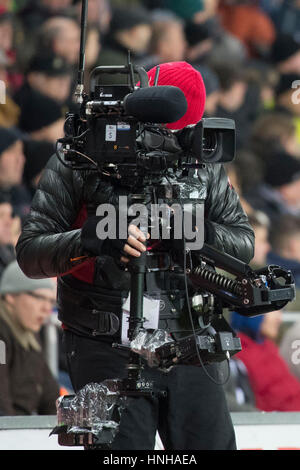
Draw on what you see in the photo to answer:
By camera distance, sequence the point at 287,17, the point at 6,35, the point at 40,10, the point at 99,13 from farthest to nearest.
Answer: the point at 287,17 < the point at 99,13 < the point at 40,10 < the point at 6,35

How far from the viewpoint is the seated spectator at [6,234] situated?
4621 mm

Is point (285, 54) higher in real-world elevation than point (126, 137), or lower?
higher

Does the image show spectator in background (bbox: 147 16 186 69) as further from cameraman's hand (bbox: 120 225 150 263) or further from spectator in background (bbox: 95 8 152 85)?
cameraman's hand (bbox: 120 225 150 263)

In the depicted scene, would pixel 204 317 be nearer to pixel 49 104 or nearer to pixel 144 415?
pixel 144 415

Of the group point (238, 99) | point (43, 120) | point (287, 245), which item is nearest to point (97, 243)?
point (43, 120)

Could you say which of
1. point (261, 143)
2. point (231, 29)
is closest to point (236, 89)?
point (261, 143)

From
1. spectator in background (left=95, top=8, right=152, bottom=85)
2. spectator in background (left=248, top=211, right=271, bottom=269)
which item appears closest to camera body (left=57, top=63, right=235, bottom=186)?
spectator in background (left=248, top=211, right=271, bottom=269)

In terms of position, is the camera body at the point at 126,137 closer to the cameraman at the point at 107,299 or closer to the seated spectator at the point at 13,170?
the cameraman at the point at 107,299

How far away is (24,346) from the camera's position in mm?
4367

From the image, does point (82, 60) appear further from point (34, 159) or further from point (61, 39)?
point (61, 39)

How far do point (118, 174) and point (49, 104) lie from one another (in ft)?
9.02

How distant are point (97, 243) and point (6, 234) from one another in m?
2.23

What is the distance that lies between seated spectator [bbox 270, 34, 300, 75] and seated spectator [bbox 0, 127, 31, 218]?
2909 mm
